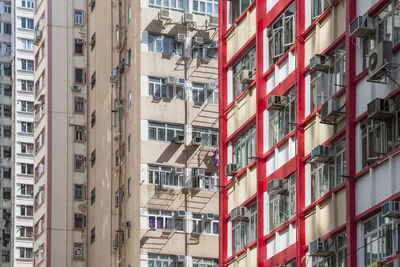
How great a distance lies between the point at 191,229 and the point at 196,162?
3.37 m

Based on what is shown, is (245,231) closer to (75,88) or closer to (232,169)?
(232,169)

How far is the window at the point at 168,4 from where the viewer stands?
5850 cm

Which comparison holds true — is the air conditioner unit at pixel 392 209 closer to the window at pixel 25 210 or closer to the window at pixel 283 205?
the window at pixel 283 205

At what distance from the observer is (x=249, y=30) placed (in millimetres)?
40656

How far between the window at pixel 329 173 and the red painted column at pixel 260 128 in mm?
3790

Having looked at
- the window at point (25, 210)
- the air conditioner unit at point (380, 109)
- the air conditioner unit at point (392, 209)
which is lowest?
the air conditioner unit at point (392, 209)

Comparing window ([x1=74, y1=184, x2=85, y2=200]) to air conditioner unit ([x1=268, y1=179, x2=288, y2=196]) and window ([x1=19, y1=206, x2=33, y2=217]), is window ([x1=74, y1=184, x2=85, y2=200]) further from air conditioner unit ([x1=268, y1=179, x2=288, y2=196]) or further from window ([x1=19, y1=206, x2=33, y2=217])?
air conditioner unit ([x1=268, y1=179, x2=288, y2=196])

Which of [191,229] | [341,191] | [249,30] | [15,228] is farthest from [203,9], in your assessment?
[15,228]

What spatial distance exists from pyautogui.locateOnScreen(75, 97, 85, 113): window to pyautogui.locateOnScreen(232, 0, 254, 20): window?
33592 millimetres

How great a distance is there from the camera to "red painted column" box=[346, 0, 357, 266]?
31.2m

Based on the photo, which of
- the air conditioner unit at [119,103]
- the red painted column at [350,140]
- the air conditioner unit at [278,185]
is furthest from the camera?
the air conditioner unit at [119,103]

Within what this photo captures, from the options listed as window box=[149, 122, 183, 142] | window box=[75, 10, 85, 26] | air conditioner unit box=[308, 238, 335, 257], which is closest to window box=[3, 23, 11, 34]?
window box=[75, 10, 85, 26]

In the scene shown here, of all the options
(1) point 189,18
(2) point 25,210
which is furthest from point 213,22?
(2) point 25,210

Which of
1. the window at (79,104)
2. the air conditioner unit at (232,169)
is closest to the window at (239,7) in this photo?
the air conditioner unit at (232,169)
